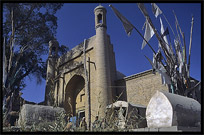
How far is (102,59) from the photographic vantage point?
1340cm

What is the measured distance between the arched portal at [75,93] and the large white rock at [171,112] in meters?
11.8

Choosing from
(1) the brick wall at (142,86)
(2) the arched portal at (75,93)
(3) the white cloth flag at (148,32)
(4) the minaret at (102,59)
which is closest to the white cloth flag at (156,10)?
(3) the white cloth flag at (148,32)

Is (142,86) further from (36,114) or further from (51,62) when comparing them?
(51,62)

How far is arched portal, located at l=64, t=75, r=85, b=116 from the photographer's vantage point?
15953mm

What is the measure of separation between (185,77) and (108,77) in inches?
299

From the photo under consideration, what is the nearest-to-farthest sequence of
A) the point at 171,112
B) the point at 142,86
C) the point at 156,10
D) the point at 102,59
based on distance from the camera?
the point at 171,112
the point at 156,10
the point at 142,86
the point at 102,59

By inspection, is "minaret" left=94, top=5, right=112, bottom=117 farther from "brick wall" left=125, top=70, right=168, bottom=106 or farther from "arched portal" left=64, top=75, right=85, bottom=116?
"arched portal" left=64, top=75, right=85, bottom=116

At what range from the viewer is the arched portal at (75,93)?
1595 cm

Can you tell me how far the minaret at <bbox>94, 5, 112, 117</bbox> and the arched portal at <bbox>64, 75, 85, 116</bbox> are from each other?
349cm

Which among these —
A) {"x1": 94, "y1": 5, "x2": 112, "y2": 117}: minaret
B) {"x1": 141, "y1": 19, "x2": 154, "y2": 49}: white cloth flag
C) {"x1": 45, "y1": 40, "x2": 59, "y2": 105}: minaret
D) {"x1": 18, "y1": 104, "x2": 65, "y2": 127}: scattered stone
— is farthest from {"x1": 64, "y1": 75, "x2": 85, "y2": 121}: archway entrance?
{"x1": 141, "y1": 19, "x2": 154, "y2": 49}: white cloth flag

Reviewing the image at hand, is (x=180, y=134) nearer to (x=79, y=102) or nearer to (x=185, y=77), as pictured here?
(x=185, y=77)

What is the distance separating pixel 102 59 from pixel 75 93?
5.04 metres

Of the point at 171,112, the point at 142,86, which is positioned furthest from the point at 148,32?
the point at 142,86

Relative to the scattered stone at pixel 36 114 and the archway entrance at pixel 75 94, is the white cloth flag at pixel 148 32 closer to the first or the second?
the scattered stone at pixel 36 114
